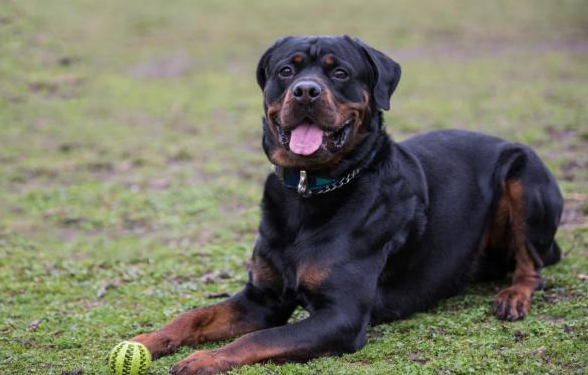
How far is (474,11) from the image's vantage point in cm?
2102

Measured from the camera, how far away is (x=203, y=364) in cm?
416

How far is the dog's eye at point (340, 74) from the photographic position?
4914 millimetres

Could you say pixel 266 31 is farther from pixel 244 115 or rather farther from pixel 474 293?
pixel 474 293

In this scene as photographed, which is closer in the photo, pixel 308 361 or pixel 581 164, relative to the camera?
pixel 308 361

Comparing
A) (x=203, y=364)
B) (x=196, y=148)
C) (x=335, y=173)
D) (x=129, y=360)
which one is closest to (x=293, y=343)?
(x=203, y=364)

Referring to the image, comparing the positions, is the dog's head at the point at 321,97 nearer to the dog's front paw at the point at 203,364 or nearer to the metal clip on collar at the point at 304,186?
the metal clip on collar at the point at 304,186

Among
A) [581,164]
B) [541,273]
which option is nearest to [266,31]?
[581,164]

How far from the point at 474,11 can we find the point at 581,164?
1272 centimetres

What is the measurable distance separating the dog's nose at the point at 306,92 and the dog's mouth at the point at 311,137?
136 mm

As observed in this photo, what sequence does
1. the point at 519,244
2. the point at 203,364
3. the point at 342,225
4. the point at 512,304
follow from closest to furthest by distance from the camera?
1. the point at 203,364
2. the point at 342,225
3. the point at 512,304
4. the point at 519,244

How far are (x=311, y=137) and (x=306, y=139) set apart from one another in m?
0.03

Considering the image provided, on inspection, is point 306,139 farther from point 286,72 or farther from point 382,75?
point 382,75

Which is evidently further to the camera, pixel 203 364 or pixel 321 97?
pixel 321 97

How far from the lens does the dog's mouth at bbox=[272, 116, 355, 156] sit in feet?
15.6
